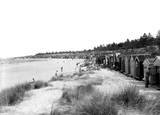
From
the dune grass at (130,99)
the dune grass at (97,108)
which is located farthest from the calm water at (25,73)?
the dune grass at (97,108)

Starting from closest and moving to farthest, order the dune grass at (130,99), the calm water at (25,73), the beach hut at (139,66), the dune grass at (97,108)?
the dune grass at (97,108)
the dune grass at (130,99)
the beach hut at (139,66)
the calm water at (25,73)

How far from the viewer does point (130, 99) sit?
5469mm

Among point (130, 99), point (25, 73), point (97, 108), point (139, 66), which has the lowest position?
point (25, 73)

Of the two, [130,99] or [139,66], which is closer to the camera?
[130,99]

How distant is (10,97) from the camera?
25.5 ft

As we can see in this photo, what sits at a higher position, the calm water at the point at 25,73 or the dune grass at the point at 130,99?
the dune grass at the point at 130,99

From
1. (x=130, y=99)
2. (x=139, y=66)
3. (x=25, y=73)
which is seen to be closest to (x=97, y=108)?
(x=130, y=99)

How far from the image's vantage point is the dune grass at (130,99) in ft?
17.2

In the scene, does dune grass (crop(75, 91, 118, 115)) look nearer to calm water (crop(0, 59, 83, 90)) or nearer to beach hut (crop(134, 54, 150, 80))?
beach hut (crop(134, 54, 150, 80))

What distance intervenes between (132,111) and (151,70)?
238 inches

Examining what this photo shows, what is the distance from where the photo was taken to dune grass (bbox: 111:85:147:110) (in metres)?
5.23

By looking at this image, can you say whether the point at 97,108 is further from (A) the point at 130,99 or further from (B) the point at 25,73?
(B) the point at 25,73

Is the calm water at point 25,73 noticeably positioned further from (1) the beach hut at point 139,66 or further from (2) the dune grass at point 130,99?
(1) the beach hut at point 139,66

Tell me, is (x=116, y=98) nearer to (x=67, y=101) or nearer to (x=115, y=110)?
(x=115, y=110)
